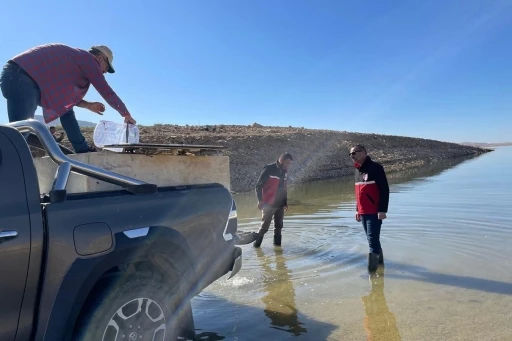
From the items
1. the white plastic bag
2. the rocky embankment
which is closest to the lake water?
the white plastic bag

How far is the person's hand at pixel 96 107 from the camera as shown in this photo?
530 centimetres

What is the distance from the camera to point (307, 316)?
5.16 meters

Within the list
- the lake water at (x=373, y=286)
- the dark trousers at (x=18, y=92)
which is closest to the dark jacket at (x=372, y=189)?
the lake water at (x=373, y=286)

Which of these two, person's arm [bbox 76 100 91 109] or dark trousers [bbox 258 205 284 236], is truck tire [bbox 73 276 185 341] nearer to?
person's arm [bbox 76 100 91 109]

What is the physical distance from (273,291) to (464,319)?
7.80 ft

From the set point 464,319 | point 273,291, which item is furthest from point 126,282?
point 464,319

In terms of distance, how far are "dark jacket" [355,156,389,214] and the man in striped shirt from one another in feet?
12.6

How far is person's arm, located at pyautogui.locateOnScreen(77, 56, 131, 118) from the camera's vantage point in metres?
4.43

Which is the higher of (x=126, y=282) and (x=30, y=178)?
(x=30, y=178)

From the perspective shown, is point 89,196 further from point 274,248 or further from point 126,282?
point 274,248

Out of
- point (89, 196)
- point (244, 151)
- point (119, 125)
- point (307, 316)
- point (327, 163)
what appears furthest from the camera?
point (327, 163)

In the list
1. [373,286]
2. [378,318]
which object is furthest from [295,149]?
[378,318]

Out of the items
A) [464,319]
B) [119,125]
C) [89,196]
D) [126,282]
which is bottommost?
[464,319]

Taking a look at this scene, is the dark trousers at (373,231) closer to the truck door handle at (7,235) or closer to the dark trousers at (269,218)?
the dark trousers at (269,218)
